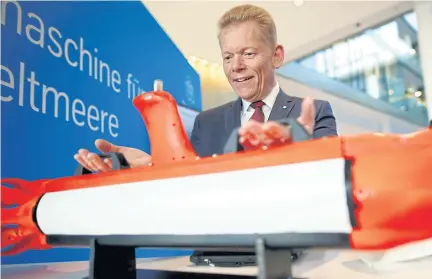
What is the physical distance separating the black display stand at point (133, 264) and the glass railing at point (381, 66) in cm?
277

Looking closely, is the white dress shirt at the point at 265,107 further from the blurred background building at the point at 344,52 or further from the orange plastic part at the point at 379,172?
the blurred background building at the point at 344,52

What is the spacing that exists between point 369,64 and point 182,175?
13.2 ft

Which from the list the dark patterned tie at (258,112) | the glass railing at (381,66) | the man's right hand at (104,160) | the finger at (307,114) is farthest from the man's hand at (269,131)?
the glass railing at (381,66)

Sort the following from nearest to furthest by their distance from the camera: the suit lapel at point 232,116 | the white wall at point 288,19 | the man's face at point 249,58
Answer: the man's face at point 249,58
the suit lapel at point 232,116
the white wall at point 288,19

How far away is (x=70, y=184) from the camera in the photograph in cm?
49

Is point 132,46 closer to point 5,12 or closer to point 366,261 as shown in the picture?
point 5,12

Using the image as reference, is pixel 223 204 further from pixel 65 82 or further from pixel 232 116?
pixel 65 82

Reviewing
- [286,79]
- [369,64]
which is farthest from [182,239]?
[369,64]

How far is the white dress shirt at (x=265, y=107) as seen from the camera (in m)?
0.73

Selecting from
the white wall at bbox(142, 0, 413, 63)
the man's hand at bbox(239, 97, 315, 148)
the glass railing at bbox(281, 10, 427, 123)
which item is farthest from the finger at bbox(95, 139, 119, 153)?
the glass railing at bbox(281, 10, 427, 123)

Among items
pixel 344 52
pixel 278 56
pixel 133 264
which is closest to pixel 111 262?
pixel 133 264

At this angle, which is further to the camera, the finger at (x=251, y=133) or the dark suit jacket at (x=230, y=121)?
the dark suit jacket at (x=230, y=121)

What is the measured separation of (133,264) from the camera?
534mm

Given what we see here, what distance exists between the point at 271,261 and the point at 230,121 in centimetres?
47
